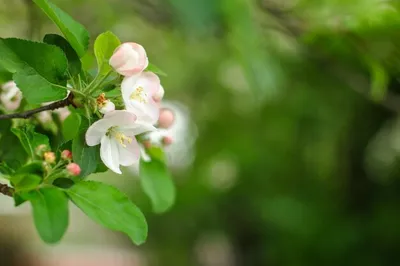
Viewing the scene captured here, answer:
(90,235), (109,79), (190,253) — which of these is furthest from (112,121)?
(90,235)

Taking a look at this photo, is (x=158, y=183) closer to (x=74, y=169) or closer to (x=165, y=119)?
(x=165, y=119)

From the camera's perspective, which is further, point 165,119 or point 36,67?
point 165,119

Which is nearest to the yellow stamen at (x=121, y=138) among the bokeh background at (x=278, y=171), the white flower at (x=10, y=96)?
the white flower at (x=10, y=96)

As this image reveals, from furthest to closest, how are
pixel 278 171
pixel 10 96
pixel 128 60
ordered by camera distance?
1. pixel 278 171
2. pixel 10 96
3. pixel 128 60

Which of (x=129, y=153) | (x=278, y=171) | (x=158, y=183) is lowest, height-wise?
(x=278, y=171)

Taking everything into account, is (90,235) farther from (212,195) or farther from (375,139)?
(375,139)

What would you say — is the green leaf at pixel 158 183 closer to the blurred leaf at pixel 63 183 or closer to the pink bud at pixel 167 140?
the pink bud at pixel 167 140

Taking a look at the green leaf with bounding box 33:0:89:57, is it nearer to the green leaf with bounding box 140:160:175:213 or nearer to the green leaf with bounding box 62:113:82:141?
the green leaf with bounding box 62:113:82:141

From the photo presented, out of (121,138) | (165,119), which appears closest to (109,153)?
(121,138)
